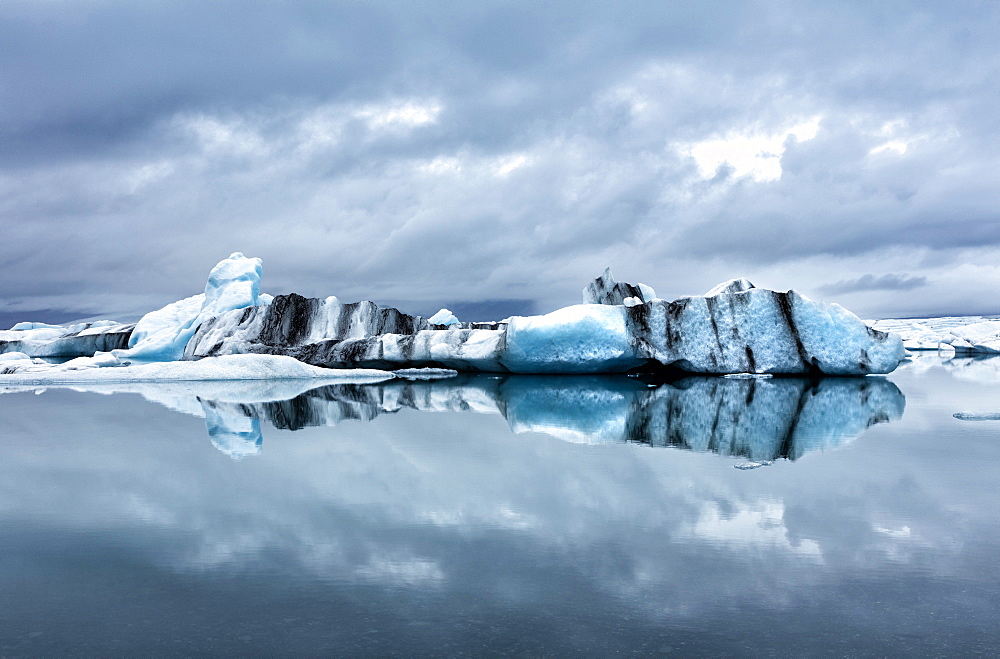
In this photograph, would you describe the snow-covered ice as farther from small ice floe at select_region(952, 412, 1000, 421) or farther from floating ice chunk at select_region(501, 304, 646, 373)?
small ice floe at select_region(952, 412, 1000, 421)

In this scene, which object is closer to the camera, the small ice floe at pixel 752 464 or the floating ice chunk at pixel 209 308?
the small ice floe at pixel 752 464

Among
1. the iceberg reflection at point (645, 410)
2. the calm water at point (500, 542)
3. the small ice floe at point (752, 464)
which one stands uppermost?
the iceberg reflection at point (645, 410)

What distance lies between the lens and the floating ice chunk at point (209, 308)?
67.5ft

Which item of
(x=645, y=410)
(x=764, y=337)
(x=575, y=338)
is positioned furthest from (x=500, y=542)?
(x=764, y=337)

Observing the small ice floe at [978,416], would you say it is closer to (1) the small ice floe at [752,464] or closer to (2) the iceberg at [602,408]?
(2) the iceberg at [602,408]

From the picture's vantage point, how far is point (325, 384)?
11578 mm

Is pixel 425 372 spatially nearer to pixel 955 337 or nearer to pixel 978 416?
pixel 978 416

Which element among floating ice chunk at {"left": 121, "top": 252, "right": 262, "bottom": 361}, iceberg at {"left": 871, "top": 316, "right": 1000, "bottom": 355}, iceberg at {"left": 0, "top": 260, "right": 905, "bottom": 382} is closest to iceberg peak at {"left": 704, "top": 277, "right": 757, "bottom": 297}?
iceberg at {"left": 0, "top": 260, "right": 905, "bottom": 382}

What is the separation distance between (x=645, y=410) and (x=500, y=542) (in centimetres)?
474

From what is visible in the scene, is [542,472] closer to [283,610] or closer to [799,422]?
[283,610]

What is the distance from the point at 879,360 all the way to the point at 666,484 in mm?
10927

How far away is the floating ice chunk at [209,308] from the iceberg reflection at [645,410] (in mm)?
11673

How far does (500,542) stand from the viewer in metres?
2.32

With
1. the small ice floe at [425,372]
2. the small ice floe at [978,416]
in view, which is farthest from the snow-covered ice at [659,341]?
the small ice floe at [978,416]
